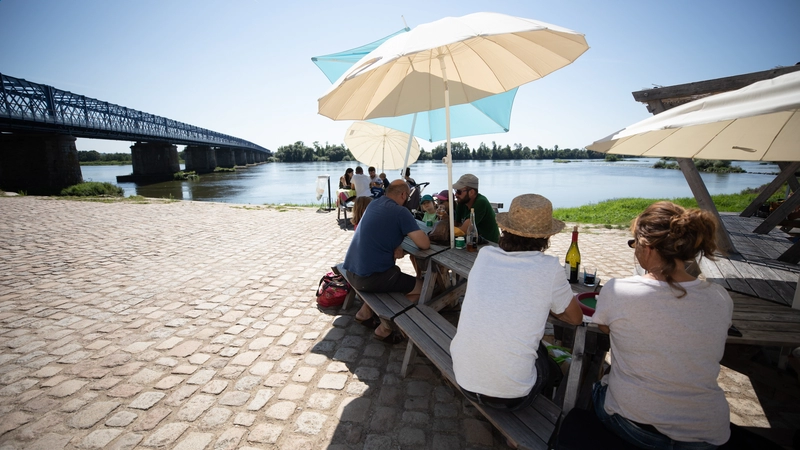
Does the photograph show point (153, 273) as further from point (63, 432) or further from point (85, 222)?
point (85, 222)

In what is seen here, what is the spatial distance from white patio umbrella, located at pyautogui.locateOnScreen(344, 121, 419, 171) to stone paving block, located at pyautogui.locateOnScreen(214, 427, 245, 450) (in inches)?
347

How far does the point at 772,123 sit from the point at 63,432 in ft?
19.4

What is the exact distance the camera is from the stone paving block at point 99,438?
7.27ft

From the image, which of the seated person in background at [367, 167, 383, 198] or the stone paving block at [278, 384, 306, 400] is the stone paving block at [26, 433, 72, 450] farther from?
the seated person in background at [367, 167, 383, 198]

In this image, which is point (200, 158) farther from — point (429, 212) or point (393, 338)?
point (393, 338)

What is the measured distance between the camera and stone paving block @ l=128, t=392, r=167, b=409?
2.57 m

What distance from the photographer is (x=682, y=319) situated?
4.68 feet

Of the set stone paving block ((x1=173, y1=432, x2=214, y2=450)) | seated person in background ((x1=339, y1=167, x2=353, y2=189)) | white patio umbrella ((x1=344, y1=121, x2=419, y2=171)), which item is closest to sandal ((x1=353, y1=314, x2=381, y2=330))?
stone paving block ((x1=173, y1=432, x2=214, y2=450))

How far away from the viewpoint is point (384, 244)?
338cm

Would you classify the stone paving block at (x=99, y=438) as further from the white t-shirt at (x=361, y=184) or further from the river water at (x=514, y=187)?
the river water at (x=514, y=187)

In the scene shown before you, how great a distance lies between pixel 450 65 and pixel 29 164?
32.4m

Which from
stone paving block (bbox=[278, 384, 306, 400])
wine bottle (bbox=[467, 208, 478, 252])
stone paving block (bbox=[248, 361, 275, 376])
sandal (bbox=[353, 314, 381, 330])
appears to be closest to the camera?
stone paving block (bbox=[278, 384, 306, 400])

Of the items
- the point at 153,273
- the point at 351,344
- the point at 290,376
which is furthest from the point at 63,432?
the point at 153,273

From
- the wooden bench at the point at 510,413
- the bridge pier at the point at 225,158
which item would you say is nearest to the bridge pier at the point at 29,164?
the wooden bench at the point at 510,413
